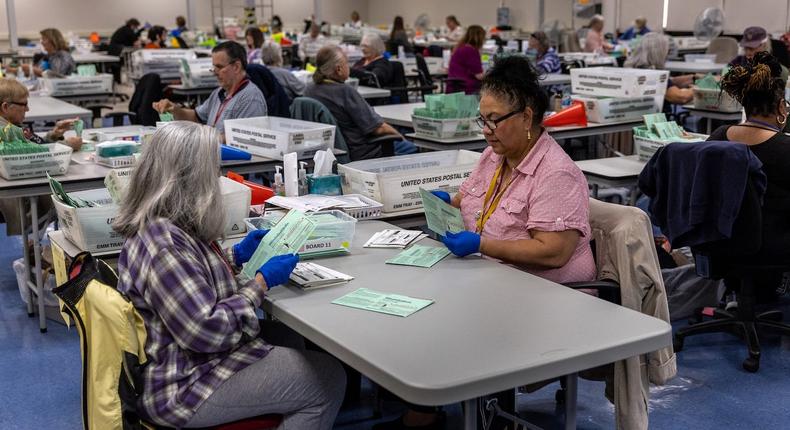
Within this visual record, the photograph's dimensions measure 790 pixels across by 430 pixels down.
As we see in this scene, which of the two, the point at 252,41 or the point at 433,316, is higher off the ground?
the point at 252,41

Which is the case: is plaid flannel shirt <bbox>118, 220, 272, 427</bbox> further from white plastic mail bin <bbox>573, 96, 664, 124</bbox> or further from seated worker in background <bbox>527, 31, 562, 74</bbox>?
seated worker in background <bbox>527, 31, 562, 74</bbox>

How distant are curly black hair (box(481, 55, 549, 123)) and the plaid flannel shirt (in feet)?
3.15

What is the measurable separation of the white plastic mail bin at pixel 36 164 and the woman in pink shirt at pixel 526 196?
6.49 feet

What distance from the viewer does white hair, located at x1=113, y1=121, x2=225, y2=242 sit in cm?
199

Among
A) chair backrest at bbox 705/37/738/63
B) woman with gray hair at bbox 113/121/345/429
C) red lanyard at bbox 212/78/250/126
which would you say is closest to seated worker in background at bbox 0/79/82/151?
red lanyard at bbox 212/78/250/126

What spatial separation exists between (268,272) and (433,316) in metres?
0.43

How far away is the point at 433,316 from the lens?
1.93m

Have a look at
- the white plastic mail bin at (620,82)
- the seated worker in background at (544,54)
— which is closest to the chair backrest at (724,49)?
the seated worker in background at (544,54)

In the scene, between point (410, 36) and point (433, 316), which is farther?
point (410, 36)

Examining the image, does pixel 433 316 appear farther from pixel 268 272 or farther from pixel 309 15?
pixel 309 15

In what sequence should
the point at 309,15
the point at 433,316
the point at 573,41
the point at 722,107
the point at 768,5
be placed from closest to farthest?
the point at 433,316
the point at 722,107
the point at 573,41
the point at 768,5
the point at 309,15

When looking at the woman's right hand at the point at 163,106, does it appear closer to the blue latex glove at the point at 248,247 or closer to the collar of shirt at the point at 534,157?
the blue latex glove at the point at 248,247

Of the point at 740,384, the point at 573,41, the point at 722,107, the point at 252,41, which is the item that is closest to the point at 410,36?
the point at 573,41

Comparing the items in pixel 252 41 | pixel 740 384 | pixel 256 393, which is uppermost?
pixel 252 41
